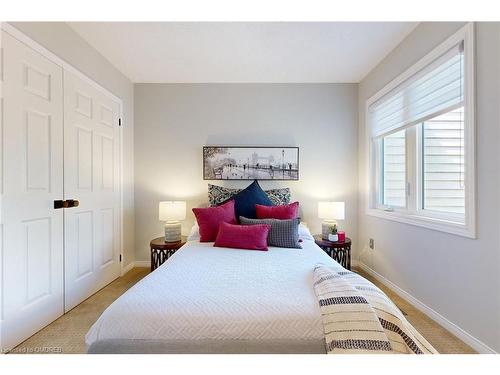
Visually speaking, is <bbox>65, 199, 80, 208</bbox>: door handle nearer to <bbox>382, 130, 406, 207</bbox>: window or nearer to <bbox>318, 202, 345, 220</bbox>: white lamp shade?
<bbox>318, 202, 345, 220</bbox>: white lamp shade

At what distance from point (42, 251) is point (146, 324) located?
134 centimetres

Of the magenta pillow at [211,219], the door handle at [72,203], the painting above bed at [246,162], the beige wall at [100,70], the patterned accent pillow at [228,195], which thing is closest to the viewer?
the beige wall at [100,70]

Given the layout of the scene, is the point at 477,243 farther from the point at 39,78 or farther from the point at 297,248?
the point at 39,78

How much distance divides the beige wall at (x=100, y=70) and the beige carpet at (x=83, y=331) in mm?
879

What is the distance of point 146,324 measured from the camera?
1.02 meters

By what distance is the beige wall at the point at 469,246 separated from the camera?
4.65 feet

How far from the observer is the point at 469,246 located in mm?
1578

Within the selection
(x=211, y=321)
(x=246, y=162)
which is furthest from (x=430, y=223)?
(x=246, y=162)

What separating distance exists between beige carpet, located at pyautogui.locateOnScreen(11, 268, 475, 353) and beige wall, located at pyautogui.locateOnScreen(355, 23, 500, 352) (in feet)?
0.41

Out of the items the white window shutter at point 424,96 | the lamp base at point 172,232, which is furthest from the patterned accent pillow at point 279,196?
the white window shutter at point 424,96

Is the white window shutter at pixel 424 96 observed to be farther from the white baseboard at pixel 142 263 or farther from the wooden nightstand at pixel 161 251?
the white baseboard at pixel 142 263

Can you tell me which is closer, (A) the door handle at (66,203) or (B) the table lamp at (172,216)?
(A) the door handle at (66,203)

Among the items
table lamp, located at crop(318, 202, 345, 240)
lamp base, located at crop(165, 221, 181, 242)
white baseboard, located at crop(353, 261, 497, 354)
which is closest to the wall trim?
lamp base, located at crop(165, 221, 181, 242)
